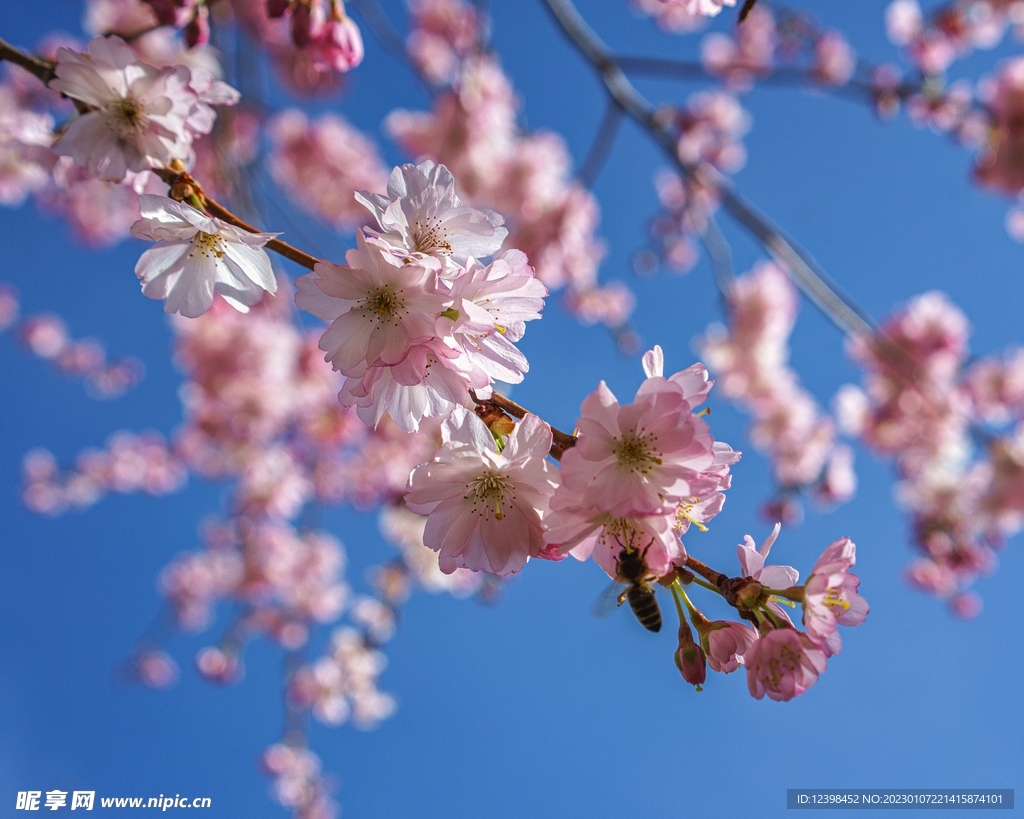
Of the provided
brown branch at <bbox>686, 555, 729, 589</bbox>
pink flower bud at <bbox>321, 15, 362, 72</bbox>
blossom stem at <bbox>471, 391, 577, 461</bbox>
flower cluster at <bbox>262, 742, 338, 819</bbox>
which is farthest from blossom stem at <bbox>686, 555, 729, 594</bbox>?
flower cluster at <bbox>262, 742, 338, 819</bbox>

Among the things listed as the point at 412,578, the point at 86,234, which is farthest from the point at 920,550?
the point at 86,234

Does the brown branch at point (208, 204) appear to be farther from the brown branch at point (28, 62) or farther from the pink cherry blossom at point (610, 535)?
the pink cherry blossom at point (610, 535)

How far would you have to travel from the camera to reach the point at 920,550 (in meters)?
5.04

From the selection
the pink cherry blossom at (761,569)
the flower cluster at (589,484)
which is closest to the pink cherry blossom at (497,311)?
the flower cluster at (589,484)

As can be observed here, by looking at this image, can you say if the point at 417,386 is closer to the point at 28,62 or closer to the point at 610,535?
the point at 610,535

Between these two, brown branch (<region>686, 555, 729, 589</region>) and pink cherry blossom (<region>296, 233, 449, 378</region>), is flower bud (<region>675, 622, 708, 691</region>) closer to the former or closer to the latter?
brown branch (<region>686, 555, 729, 589</region>)

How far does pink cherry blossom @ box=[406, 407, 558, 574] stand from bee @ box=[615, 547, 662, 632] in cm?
15

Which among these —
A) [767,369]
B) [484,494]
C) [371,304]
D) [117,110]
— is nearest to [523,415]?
[484,494]

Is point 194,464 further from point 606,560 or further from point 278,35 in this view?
point 606,560

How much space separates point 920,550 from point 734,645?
16.4 ft

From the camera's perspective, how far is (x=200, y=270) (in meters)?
1.26

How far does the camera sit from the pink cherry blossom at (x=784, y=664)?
3.09ft

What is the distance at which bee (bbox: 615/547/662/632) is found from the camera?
99 centimetres

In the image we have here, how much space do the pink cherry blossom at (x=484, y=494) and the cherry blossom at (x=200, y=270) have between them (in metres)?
0.48
